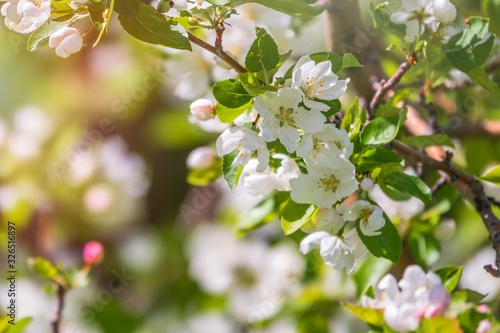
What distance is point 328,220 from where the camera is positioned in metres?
0.75

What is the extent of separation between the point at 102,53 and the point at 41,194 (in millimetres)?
633

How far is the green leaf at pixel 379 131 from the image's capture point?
73 cm

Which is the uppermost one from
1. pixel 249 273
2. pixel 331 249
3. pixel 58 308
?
pixel 331 249

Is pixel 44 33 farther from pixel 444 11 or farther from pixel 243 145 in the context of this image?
pixel 444 11

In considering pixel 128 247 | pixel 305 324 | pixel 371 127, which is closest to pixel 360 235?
pixel 371 127

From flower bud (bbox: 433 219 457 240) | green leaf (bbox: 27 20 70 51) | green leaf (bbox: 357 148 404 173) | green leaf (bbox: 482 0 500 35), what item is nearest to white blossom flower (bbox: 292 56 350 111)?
green leaf (bbox: 357 148 404 173)

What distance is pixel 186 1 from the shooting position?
2.28 ft

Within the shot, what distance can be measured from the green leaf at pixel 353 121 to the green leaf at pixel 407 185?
0.26ft

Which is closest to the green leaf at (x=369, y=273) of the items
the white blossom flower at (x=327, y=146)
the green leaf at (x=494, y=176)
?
the green leaf at (x=494, y=176)

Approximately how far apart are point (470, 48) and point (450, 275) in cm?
33

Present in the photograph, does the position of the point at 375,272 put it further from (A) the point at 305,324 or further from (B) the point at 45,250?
(B) the point at 45,250

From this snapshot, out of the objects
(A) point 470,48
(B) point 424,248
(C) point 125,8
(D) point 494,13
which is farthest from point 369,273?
(C) point 125,8

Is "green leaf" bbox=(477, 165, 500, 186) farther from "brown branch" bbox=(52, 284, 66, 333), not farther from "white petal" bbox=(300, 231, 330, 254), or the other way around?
"brown branch" bbox=(52, 284, 66, 333)

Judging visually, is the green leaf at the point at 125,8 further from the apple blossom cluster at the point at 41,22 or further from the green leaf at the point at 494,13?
the green leaf at the point at 494,13
